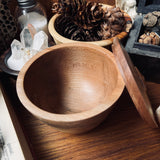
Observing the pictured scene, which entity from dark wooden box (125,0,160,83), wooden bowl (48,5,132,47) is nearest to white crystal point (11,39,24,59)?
wooden bowl (48,5,132,47)

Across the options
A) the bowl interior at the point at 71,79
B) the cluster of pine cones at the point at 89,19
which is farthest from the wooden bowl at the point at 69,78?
the cluster of pine cones at the point at 89,19

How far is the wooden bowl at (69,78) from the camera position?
0.49 metres

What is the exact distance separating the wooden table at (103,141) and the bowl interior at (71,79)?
2.6 inches

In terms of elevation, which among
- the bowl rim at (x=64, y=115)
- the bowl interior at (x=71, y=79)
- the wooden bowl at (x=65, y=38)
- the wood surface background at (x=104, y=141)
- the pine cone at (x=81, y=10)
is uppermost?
the pine cone at (x=81, y=10)

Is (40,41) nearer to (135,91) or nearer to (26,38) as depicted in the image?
(26,38)

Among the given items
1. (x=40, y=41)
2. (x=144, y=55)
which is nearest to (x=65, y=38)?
(x=40, y=41)

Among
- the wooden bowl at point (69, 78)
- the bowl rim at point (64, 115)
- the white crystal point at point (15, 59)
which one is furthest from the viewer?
the white crystal point at point (15, 59)

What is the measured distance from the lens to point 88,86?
585 millimetres

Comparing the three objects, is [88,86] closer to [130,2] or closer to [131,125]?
[131,125]

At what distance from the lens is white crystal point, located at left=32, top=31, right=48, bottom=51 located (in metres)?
0.60

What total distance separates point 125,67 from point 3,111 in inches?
12.3

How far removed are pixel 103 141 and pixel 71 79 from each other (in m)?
0.21

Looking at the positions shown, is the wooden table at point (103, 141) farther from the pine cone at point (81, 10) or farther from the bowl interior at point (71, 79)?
the pine cone at point (81, 10)

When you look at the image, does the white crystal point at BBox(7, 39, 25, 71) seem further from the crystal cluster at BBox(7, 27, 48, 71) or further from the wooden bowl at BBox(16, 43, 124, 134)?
the wooden bowl at BBox(16, 43, 124, 134)
